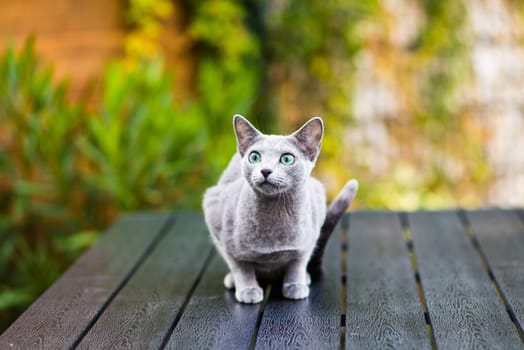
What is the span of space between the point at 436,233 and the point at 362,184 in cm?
228

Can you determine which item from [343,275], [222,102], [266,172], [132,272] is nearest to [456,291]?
[343,275]

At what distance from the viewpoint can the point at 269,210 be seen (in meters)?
1.79

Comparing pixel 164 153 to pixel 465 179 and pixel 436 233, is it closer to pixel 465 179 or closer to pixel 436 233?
pixel 436 233

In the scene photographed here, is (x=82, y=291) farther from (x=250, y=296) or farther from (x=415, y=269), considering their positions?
(x=415, y=269)

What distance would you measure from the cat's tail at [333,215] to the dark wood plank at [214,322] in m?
0.29

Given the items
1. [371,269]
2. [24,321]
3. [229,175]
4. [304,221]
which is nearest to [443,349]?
[304,221]

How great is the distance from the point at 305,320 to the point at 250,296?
0.19 meters

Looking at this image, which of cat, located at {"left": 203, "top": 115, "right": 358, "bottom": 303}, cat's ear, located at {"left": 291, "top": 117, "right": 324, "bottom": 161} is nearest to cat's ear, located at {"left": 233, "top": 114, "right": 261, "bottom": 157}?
cat, located at {"left": 203, "top": 115, "right": 358, "bottom": 303}

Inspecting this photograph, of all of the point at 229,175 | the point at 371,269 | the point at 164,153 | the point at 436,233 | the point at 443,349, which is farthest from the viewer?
the point at 164,153

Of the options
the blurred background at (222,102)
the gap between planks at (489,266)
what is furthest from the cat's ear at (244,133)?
the blurred background at (222,102)

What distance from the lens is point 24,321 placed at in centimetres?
182

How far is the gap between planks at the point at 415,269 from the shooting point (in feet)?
5.57

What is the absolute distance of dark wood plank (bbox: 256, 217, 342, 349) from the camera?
1.64 meters

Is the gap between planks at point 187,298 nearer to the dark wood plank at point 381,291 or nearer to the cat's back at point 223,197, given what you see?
the cat's back at point 223,197
